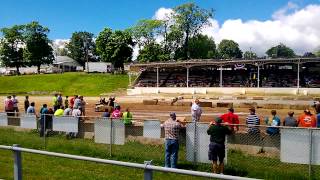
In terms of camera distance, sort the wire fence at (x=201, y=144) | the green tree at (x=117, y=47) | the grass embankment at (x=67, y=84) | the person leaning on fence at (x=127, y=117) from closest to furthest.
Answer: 1. the wire fence at (x=201, y=144)
2. the person leaning on fence at (x=127, y=117)
3. the grass embankment at (x=67, y=84)
4. the green tree at (x=117, y=47)

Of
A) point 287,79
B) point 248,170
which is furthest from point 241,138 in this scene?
point 287,79

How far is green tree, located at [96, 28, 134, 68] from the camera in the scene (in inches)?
4050

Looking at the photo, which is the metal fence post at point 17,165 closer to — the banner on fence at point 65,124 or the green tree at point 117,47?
the banner on fence at point 65,124

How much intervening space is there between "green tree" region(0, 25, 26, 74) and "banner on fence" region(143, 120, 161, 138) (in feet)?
355

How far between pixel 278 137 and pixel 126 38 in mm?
91579

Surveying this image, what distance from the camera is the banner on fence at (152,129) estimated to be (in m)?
15.8

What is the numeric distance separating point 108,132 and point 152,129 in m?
1.55

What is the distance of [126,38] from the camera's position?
104m

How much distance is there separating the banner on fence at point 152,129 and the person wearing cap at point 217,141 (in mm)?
3273

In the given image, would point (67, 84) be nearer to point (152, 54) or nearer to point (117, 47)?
point (117, 47)

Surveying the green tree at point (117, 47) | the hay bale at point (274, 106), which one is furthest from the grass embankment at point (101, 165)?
the green tree at point (117, 47)

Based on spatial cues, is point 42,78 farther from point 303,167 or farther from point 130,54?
point 303,167

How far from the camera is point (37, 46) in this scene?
117375mm

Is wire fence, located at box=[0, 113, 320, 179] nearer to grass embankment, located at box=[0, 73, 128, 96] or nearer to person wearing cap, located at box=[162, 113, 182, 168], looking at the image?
person wearing cap, located at box=[162, 113, 182, 168]
